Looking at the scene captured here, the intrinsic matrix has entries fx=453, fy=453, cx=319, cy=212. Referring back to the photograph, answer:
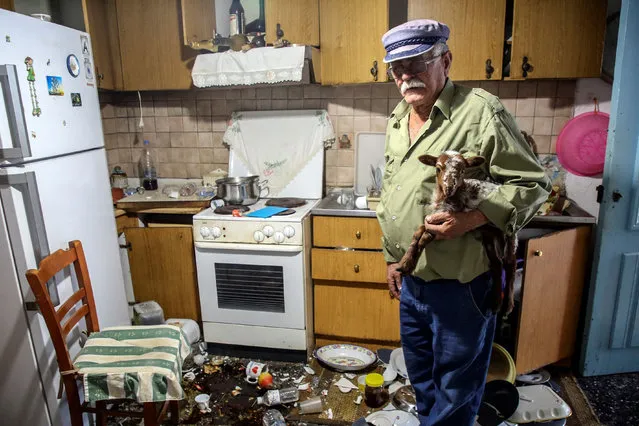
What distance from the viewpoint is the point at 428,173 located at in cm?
140

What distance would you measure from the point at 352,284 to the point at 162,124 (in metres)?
1.72

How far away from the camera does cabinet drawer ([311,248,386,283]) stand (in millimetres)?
2365

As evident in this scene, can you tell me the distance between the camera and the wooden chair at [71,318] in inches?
61.0

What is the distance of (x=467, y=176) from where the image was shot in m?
1.36

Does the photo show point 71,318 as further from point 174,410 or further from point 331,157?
point 331,157

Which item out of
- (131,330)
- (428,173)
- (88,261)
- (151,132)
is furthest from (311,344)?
(151,132)

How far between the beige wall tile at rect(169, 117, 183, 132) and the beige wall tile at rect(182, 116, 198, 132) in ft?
0.08

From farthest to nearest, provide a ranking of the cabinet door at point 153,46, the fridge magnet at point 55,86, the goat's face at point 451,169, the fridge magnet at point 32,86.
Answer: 1. the cabinet door at point 153,46
2. the fridge magnet at point 55,86
3. the fridge magnet at point 32,86
4. the goat's face at point 451,169

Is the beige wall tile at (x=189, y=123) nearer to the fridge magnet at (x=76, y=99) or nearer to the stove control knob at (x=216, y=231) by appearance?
the stove control knob at (x=216, y=231)

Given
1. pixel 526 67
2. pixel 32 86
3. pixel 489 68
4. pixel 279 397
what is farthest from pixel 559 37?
pixel 32 86

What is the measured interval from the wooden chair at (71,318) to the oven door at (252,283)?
0.66 m

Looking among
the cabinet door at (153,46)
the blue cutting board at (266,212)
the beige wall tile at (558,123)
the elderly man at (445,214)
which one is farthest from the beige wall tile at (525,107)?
the cabinet door at (153,46)

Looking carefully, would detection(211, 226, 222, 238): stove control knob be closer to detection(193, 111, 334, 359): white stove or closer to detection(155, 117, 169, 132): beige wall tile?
detection(193, 111, 334, 359): white stove

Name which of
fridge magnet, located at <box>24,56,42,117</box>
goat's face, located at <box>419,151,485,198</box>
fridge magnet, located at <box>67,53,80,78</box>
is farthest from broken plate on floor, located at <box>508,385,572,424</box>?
fridge magnet, located at <box>67,53,80,78</box>
